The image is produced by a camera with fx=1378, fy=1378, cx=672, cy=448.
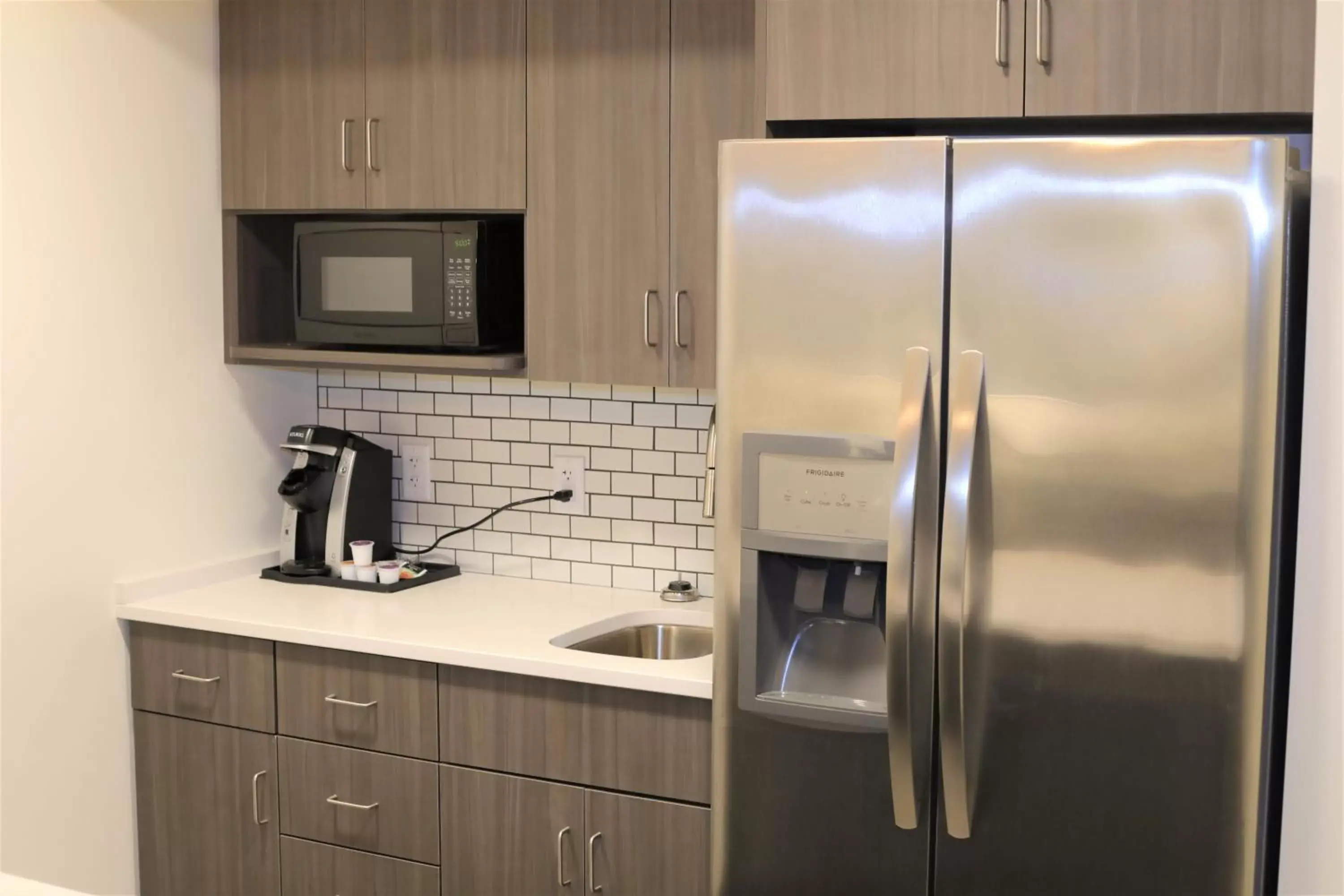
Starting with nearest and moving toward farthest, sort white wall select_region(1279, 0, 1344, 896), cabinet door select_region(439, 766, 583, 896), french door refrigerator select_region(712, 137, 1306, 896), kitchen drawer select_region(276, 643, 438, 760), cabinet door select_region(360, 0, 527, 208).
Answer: white wall select_region(1279, 0, 1344, 896)
french door refrigerator select_region(712, 137, 1306, 896)
cabinet door select_region(439, 766, 583, 896)
kitchen drawer select_region(276, 643, 438, 760)
cabinet door select_region(360, 0, 527, 208)

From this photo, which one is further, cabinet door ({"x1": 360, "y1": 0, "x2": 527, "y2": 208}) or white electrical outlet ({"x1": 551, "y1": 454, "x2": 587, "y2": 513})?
white electrical outlet ({"x1": 551, "y1": 454, "x2": 587, "y2": 513})

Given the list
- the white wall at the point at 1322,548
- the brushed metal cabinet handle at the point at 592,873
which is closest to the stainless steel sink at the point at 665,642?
the brushed metal cabinet handle at the point at 592,873

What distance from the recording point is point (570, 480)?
10.4 feet

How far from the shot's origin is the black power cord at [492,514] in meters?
3.16

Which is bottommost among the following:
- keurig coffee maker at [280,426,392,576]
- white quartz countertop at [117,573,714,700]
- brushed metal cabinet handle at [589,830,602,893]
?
brushed metal cabinet handle at [589,830,602,893]

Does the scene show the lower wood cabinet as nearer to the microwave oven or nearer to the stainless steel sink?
the stainless steel sink

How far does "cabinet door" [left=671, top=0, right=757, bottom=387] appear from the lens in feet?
8.38

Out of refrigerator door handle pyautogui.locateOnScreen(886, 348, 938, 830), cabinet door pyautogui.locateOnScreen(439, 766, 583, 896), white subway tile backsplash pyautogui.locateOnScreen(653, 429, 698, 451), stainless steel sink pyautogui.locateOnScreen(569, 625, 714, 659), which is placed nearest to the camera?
refrigerator door handle pyautogui.locateOnScreen(886, 348, 938, 830)

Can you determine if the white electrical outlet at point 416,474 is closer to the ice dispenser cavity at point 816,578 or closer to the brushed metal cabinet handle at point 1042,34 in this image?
the ice dispenser cavity at point 816,578

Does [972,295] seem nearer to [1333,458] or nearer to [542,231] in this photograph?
[1333,458]

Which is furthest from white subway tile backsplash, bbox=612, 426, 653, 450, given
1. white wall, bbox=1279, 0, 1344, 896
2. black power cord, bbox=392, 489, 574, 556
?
white wall, bbox=1279, 0, 1344, 896

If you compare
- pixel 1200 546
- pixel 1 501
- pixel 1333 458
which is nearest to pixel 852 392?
pixel 1200 546

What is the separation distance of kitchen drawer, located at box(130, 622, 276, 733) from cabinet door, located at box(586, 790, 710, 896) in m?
0.76

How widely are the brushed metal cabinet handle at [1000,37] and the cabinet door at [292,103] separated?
1.39 meters
